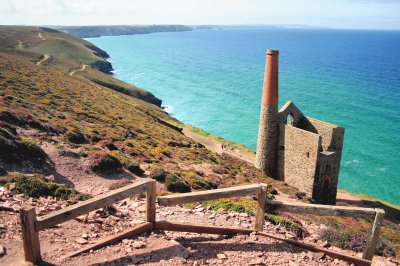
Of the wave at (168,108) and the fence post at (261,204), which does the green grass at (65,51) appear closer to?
the wave at (168,108)

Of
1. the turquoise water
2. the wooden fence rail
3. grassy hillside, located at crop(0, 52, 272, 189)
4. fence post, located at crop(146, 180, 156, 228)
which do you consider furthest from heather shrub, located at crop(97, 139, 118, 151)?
the turquoise water

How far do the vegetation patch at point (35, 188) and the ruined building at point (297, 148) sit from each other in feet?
65.8

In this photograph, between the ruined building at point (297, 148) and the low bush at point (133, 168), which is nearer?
the low bush at point (133, 168)

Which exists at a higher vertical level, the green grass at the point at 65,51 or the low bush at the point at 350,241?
the green grass at the point at 65,51

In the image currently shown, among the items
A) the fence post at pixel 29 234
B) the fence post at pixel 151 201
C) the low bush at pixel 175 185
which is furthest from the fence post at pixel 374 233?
the low bush at pixel 175 185

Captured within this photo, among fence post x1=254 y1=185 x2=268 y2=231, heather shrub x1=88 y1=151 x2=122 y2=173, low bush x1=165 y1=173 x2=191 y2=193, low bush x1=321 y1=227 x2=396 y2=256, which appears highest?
fence post x1=254 y1=185 x2=268 y2=231

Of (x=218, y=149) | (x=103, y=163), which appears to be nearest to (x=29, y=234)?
(x=103, y=163)

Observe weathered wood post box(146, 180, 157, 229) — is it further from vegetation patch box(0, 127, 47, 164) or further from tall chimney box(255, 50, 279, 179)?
tall chimney box(255, 50, 279, 179)

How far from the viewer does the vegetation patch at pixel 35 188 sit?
10.1 metres

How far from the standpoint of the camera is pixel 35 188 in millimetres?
10273

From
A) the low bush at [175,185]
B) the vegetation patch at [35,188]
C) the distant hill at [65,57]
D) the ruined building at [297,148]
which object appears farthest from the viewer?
the distant hill at [65,57]

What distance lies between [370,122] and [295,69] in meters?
73.4

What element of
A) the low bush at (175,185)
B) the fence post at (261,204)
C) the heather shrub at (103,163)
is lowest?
the low bush at (175,185)

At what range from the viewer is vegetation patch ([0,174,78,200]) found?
33.1ft
